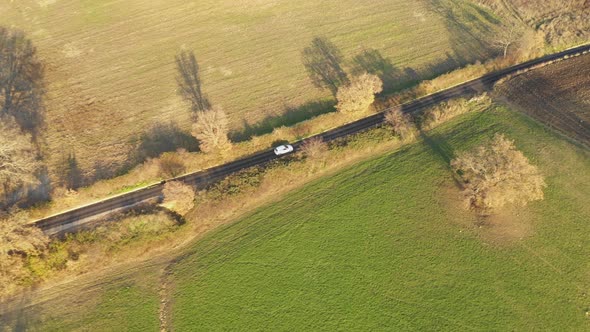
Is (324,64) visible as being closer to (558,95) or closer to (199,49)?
(199,49)

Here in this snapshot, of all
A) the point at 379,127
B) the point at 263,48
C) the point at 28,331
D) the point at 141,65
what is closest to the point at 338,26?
the point at 263,48

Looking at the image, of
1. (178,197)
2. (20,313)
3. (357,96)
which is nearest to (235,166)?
(178,197)

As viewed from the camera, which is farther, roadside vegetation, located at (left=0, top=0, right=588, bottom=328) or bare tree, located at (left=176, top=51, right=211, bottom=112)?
bare tree, located at (left=176, top=51, right=211, bottom=112)

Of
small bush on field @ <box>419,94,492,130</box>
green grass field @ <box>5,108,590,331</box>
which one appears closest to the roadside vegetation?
small bush on field @ <box>419,94,492,130</box>

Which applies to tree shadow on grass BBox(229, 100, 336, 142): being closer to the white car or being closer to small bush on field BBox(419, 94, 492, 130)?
the white car

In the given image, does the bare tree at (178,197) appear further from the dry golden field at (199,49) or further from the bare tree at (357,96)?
the bare tree at (357,96)

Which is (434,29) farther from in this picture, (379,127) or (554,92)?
(379,127)
